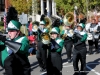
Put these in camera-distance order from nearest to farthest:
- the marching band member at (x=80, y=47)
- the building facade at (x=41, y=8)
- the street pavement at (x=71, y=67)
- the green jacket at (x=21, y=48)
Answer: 1. the green jacket at (x=21, y=48)
2. the marching band member at (x=80, y=47)
3. the street pavement at (x=71, y=67)
4. the building facade at (x=41, y=8)

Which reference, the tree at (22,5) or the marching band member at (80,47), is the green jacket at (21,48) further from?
the tree at (22,5)

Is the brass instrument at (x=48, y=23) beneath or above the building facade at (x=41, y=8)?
above

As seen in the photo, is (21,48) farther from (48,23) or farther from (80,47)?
(48,23)

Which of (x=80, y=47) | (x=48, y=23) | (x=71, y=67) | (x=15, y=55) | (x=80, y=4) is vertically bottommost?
(x=71, y=67)

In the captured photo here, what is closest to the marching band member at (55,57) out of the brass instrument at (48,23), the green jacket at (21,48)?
the green jacket at (21,48)

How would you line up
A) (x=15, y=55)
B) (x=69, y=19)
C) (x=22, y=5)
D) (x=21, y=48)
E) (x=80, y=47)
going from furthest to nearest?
(x=22, y=5) < (x=69, y=19) < (x=80, y=47) < (x=15, y=55) < (x=21, y=48)

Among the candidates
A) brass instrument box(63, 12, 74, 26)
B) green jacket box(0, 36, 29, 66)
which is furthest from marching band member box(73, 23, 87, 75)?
green jacket box(0, 36, 29, 66)

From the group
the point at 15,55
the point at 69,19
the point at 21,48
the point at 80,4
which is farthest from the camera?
the point at 80,4

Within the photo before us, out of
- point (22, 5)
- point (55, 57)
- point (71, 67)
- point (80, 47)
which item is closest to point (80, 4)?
point (22, 5)

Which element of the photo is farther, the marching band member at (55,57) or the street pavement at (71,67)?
the street pavement at (71,67)

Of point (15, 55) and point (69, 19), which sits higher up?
point (69, 19)

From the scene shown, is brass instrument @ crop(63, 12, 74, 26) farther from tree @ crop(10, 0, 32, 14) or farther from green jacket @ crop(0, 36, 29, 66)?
tree @ crop(10, 0, 32, 14)

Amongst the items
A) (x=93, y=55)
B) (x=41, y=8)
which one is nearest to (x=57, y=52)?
(x=93, y=55)

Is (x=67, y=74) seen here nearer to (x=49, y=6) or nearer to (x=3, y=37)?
(x=3, y=37)
